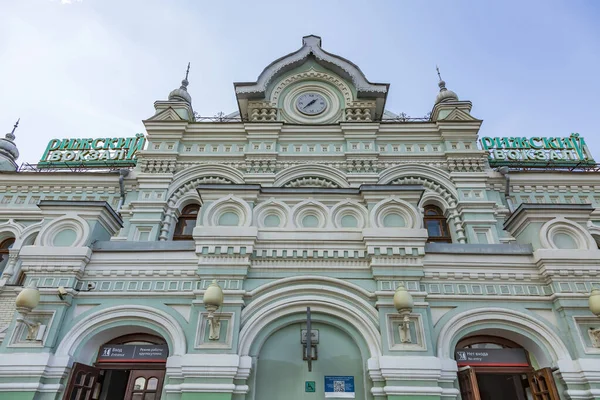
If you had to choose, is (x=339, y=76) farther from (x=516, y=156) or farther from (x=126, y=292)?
A: (x=126, y=292)

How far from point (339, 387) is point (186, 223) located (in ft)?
22.5

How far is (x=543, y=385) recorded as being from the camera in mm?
5859

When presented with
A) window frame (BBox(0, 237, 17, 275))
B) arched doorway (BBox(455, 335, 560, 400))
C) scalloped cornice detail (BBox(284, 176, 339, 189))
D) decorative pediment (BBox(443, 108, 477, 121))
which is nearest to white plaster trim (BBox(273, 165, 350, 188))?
scalloped cornice detail (BBox(284, 176, 339, 189))

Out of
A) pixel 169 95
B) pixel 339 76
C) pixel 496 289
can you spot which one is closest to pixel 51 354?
pixel 496 289

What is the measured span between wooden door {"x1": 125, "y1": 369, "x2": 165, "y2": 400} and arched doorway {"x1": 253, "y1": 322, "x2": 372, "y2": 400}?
1730 mm

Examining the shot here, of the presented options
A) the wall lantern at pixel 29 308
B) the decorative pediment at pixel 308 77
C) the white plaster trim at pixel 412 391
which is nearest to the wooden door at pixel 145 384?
the wall lantern at pixel 29 308

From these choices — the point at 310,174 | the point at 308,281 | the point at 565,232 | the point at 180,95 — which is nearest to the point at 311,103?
the point at 310,174

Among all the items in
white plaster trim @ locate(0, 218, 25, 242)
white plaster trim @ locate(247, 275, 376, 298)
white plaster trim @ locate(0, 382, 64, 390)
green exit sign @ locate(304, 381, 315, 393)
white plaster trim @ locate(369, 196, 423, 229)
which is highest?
white plaster trim @ locate(0, 218, 25, 242)

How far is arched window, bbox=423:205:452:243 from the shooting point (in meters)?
10.5

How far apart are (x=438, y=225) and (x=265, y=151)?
5.57m

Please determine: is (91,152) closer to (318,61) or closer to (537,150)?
(318,61)

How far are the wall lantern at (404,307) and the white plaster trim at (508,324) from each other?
58cm

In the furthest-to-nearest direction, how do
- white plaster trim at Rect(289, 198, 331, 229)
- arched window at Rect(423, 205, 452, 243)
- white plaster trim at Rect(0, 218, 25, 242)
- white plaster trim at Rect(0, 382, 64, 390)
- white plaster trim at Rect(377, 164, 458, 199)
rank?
white plaster trim at Rect(377, 164, 458, 199) < white plaster trim at Rect(0, 218, 25, 242) < arched window at Rect(423, 205, 452, 243) < white plaster trim at Rect(289, 198, 331, 229) < white plaster trim at Rect(0, 382, 64, 390)

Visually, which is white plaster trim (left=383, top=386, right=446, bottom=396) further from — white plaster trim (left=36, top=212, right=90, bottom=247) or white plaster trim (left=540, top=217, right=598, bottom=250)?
white plaster trim (left=36, top=212, right=90, bottom=247)
